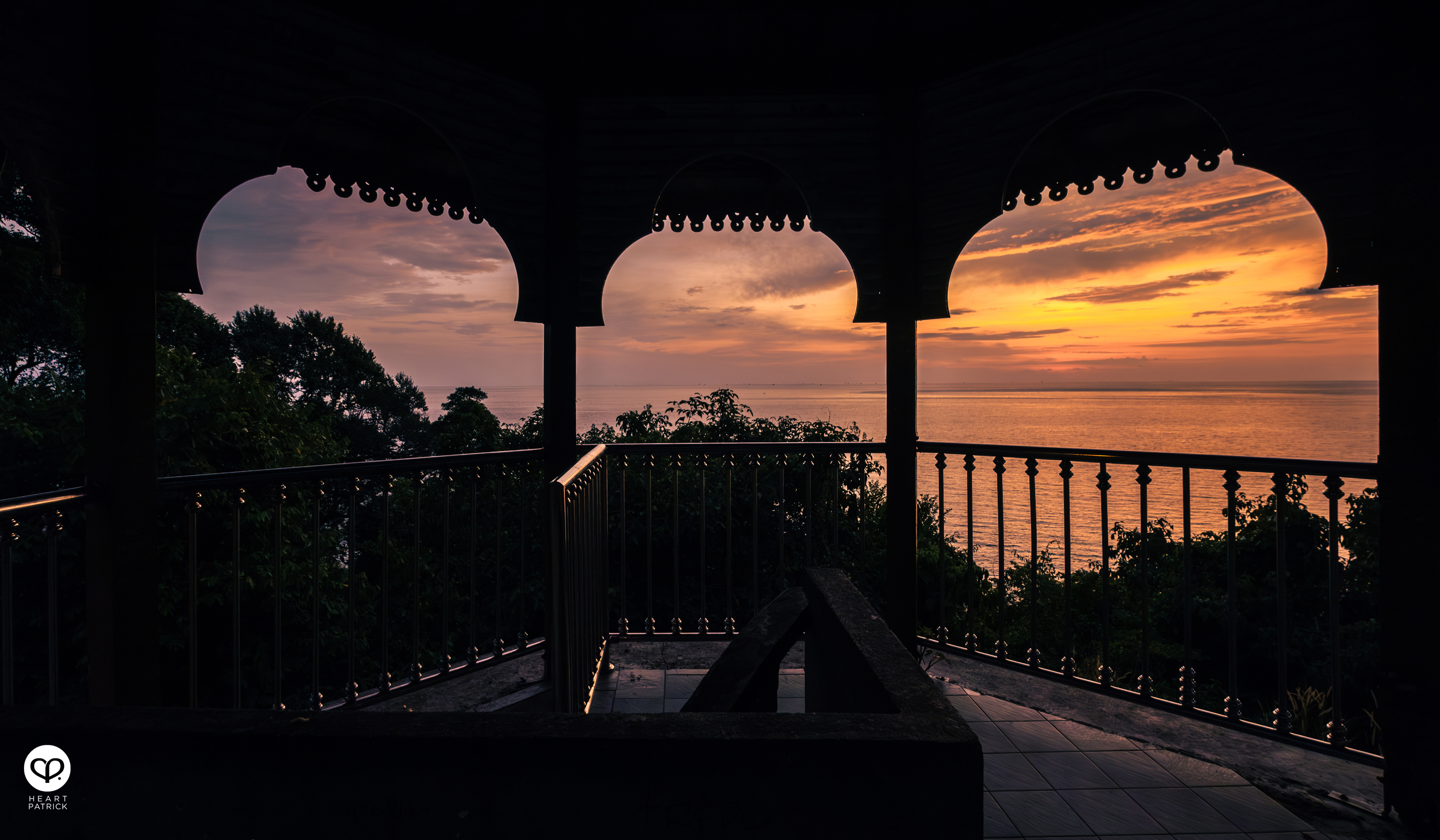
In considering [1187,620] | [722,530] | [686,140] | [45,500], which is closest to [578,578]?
[45,500]

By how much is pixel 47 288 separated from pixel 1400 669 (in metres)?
19.4

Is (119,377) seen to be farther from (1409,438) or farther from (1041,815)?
(1409,438)

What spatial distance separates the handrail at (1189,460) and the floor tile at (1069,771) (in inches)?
45.2

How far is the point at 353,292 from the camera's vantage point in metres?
44.3

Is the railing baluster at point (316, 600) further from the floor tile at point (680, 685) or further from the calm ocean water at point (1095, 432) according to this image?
the calm ocean water at point (1095, 432)

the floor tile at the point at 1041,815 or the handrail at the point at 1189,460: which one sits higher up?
the handrail at the point at 1189,460

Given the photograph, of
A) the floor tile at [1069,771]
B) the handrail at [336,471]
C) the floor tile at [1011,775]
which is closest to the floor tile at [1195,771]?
the floor tile at [1069,771]

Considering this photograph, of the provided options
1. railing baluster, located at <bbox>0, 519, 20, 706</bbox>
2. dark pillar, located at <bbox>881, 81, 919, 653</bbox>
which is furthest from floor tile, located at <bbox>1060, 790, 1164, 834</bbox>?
railing baluster, located at <bbox>0, 519, 20, 706</bbox>

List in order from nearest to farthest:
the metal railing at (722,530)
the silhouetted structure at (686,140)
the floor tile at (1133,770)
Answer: the silhouetted structure at (686,140) < the floor tile at (1133,770) < the metal railing at (722,530)

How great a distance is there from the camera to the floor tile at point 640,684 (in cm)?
302

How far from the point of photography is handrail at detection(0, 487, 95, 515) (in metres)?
1.89

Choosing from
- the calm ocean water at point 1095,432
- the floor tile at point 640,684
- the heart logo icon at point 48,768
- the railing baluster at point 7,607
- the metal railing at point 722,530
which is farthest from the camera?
the calm ocean water at point 1095,432

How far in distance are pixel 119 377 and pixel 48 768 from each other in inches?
79.3

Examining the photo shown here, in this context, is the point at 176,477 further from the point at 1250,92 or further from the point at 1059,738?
the point at 1250,92
